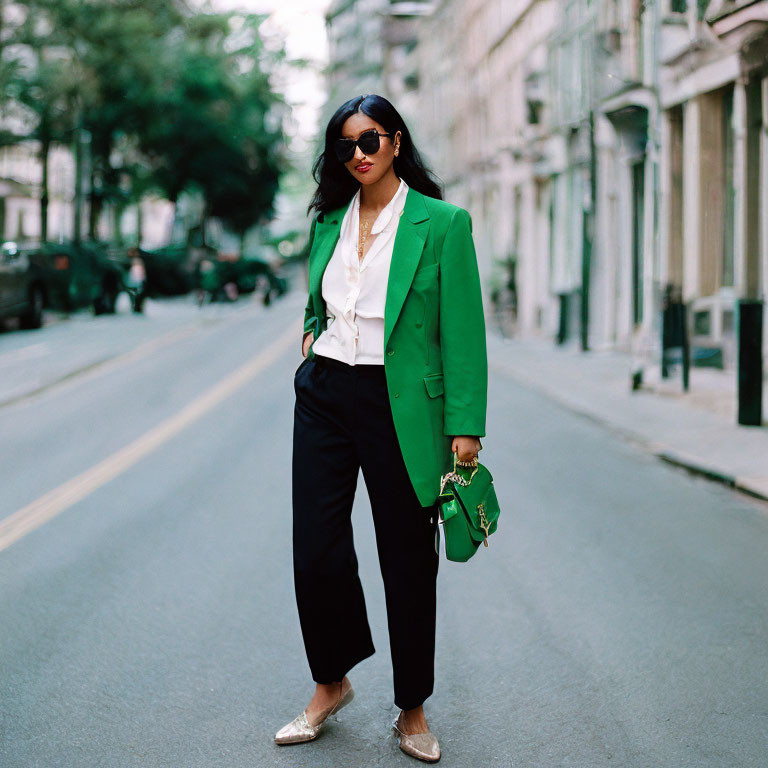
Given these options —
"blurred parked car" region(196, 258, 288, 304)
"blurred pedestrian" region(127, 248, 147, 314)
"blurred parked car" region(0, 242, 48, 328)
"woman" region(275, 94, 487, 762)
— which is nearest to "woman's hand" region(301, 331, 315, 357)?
"woman" region(275, 94, 487, 762)

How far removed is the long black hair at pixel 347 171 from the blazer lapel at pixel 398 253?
5 cm

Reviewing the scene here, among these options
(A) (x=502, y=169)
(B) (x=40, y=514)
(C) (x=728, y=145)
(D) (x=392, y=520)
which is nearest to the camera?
(D) (x=392, y=520)

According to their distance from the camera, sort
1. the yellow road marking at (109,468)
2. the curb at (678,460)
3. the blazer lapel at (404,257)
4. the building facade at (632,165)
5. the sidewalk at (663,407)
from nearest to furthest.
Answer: the blazer lapel at (404,257) → the yellow road marking at (109,468) → the curb at (678,460) → the sidewalk at (663,407) → the building facade at (632,165)

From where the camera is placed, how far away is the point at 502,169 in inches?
1324

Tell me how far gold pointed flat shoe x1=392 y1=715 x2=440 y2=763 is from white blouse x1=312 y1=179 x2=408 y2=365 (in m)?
1.12

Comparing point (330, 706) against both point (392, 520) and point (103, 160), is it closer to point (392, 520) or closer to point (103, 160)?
point (392, 520)

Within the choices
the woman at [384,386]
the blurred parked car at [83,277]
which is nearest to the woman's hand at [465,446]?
the woman at [384,386]

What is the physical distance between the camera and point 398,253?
342cm

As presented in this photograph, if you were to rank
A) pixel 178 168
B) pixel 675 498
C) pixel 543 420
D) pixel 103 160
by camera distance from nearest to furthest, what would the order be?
pixel 675 498
pixel 543 420
pixel 103 160
pixel 178 168

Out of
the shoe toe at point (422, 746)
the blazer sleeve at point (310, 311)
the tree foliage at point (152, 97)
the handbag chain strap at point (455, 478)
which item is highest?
the tree foliage at point (152, 97)

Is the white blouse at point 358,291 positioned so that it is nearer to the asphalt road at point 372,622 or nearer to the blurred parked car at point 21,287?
the asphalt road at point 372,622

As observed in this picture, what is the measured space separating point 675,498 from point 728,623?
300 centimetres

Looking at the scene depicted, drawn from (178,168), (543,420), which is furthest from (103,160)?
(543,420)

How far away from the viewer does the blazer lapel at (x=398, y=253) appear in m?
3.38
